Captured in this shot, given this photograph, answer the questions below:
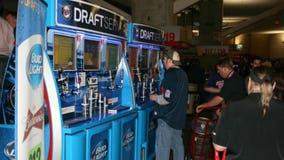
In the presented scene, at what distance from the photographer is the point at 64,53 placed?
114 inches

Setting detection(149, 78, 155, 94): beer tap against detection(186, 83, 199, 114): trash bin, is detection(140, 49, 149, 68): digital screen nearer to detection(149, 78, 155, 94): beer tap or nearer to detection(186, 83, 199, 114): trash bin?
detection(149, 78, 155, 94): beer tap

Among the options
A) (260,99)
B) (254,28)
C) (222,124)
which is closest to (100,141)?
(222,124)

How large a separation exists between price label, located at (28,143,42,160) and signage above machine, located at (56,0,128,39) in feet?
3.38

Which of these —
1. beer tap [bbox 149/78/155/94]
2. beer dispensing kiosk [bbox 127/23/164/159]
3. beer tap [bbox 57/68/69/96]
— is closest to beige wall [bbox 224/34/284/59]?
beer dispensing kiosk [bbox 127/23/164/159]

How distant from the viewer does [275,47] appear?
2798 cm

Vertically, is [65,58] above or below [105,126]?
above

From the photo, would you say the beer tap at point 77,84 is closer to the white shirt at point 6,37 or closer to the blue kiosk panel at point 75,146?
the blue kiosk panel at point 75,146

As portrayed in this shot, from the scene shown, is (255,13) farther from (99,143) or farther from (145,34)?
(99,143)

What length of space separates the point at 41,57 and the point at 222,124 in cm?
124

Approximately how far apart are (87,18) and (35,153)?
1.43 metres

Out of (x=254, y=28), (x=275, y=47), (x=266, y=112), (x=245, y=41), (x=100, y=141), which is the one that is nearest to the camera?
(x=266, y=112)

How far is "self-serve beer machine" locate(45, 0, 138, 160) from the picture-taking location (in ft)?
8.36

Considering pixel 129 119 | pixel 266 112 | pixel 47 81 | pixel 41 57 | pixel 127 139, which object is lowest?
pixel 127 139

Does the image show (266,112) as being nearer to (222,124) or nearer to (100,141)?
(222,124)
